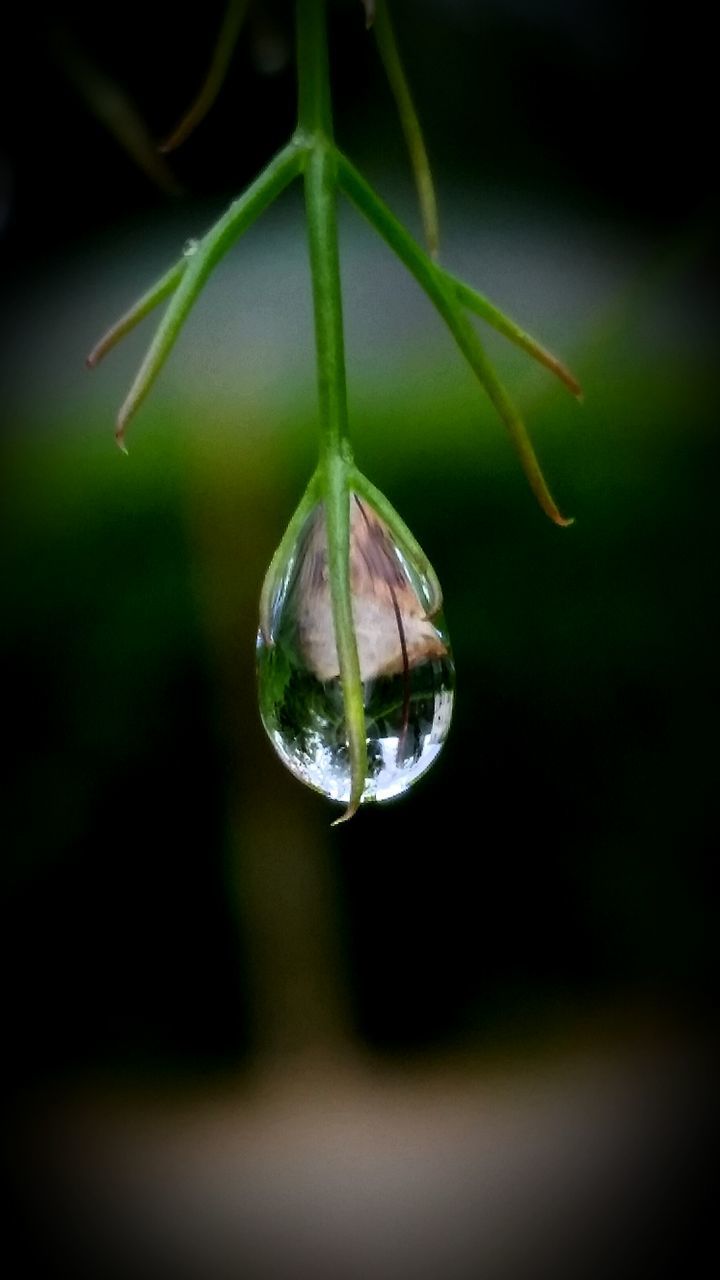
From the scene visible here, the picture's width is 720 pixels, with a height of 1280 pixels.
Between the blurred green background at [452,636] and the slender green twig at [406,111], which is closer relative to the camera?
the slender green twig at [406,111]

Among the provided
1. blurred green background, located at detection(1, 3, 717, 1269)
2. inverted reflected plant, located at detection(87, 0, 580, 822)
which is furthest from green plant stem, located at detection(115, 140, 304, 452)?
blurred green background, located at detection(1, 3, 717, 1269)

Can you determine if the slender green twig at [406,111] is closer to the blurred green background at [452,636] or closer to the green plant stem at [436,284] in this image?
the green plant stem at [436,284]

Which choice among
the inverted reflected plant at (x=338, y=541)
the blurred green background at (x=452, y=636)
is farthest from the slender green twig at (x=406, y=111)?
the blurred green background at (x=452, y=636)

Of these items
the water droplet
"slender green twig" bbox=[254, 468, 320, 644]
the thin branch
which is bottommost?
the water droplet

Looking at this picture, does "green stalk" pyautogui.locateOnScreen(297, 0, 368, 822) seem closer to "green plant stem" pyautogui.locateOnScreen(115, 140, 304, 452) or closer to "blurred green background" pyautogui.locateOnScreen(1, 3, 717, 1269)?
"green plant stem" pyautogui.locateOnScreen(115, 140, 304, 452)

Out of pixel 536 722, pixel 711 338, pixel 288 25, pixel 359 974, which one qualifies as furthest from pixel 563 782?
pixel 288 25
